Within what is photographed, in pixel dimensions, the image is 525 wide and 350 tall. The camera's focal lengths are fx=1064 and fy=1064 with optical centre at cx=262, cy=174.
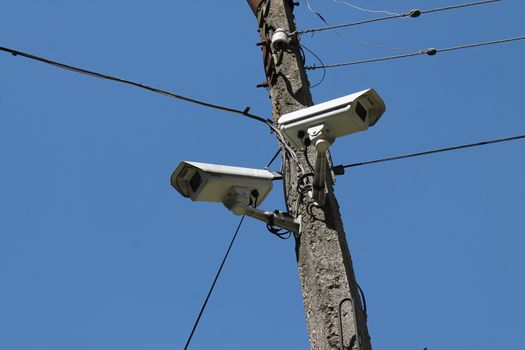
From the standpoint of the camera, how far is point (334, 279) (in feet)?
16.2

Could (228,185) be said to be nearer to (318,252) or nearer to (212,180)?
(212,180)

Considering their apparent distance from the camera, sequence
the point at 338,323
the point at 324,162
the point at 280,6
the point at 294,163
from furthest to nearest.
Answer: the point at 280,6 < the point at 294,163 < the point at 324,162 < the point at 338,323

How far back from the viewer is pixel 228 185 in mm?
5078

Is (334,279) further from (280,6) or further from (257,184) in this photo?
(280,6)

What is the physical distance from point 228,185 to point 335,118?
0.62 metres

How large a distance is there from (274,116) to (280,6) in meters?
0.93

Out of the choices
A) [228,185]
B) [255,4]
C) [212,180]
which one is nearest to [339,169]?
[228,185]

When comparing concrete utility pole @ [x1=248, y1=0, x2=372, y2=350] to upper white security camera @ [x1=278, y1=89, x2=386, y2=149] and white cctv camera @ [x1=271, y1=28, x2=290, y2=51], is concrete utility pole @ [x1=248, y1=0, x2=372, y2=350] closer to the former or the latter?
white cctv camera @ [x1=271, y1=28, x2=290, y2=51]

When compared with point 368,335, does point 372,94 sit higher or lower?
higher

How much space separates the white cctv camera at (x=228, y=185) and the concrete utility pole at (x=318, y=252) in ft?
0.64

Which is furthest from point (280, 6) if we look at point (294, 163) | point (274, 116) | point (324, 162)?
point (324, 162)

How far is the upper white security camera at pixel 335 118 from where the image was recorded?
487 cm

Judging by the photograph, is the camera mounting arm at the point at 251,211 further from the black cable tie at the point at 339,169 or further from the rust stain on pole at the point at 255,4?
the rust stain on pole at the point at 255,4

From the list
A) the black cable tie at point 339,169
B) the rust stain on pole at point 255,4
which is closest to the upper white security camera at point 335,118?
the black cable tie at point 339,169
